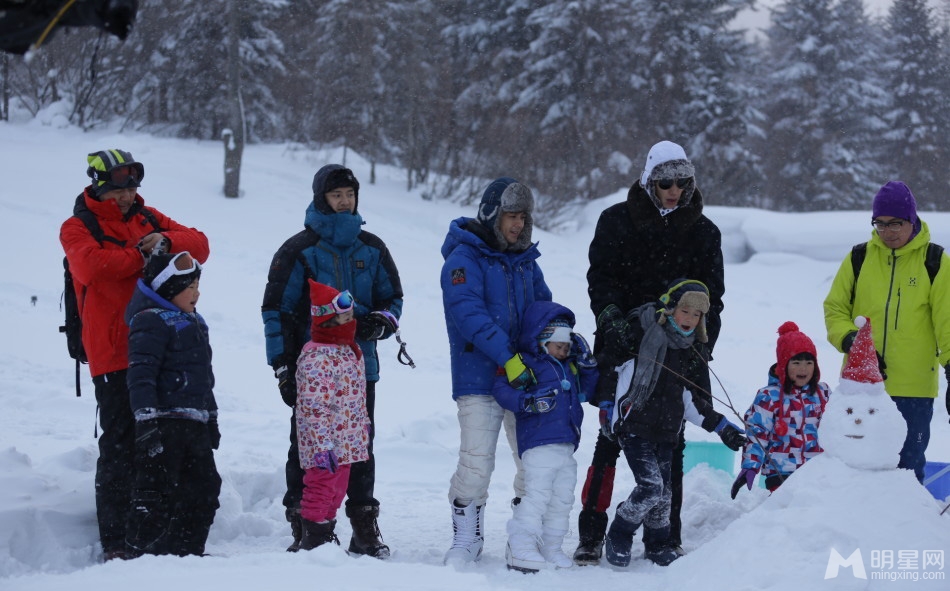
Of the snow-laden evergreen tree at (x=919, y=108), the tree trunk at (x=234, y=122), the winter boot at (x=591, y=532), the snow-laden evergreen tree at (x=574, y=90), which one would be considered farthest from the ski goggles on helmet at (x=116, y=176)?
the snow-laden evergreen tree at (x=919, y=108)

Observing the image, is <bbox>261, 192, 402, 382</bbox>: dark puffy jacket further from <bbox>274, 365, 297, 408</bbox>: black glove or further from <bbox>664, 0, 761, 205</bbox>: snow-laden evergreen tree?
<bbox>664, 0, 761, 205</bbox>: snow-laden evergreen tree

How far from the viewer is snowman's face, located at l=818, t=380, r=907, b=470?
3656mm

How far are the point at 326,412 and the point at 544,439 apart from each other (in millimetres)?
1070

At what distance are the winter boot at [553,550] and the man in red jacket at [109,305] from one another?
2.02 m

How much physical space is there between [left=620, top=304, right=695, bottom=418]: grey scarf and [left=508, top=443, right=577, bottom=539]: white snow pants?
1.33 feet

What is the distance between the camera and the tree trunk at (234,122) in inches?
690

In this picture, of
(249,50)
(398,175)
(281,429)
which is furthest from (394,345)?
(249,50)

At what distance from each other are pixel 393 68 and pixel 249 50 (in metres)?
3.96

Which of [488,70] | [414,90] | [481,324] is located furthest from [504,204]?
[488,70]

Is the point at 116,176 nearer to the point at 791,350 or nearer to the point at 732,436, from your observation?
the point at 732,436

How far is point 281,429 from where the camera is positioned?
735cm

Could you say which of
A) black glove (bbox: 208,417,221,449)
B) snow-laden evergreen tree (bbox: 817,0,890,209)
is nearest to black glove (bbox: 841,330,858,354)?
black glove (bbox: 208,417,221,449)

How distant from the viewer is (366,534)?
4.81m

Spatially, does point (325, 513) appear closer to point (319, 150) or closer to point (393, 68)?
point (319, 150)
